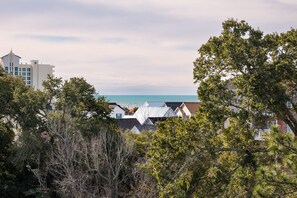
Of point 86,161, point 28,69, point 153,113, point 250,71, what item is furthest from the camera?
point 28,69

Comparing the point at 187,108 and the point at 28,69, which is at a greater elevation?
the point at 28,69

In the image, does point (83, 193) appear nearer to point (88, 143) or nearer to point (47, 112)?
point (88, 143)

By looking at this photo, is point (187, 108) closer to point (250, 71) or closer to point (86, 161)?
point (86, 161)

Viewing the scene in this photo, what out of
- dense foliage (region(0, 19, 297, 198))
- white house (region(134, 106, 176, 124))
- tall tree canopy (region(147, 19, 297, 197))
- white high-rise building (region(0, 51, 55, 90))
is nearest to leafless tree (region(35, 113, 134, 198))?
dense foliage (region(0, 19, 297, 198))

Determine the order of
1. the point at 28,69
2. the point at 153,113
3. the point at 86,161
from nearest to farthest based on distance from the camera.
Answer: the point at 86,161 < the point at 153,113 < the point at 28,69

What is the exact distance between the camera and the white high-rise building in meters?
52.6

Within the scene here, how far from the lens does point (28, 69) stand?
55.0 metres

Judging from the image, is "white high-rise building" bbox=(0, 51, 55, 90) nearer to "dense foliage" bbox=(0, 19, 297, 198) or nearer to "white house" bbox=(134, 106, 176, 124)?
"white house" bbox=(134, 106, 176, 124)

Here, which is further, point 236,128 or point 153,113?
point 153,113

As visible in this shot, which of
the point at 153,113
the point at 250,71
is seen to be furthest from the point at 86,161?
the point at 153,113

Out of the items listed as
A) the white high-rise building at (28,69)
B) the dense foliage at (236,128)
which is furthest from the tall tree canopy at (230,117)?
the white high-rise building at (28,69)

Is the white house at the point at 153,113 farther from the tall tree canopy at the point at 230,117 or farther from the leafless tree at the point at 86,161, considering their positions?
the tall tree canopy at the point at 230,117

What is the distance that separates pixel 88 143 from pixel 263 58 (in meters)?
9.95

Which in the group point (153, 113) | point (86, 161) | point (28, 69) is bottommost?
point (86, 161)
